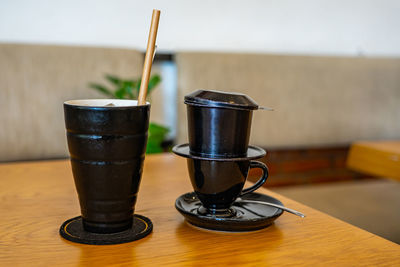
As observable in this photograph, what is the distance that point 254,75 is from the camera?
2.26 meters

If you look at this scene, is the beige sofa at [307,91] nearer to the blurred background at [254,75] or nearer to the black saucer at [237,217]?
the blurred background at [254,75]

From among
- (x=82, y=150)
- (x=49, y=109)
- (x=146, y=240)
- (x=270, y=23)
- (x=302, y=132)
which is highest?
(x=270, y=23)

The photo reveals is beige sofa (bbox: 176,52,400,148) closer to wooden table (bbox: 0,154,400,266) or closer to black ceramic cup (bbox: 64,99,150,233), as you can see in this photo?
wooden table (bbox: 0,154,400,266)

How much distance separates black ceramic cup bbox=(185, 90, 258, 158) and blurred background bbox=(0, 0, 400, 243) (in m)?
1.11

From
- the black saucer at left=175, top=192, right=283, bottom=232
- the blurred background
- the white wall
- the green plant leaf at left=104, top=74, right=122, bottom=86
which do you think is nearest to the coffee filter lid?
the black saucer at left=175, top=192, right=283, bottom=232

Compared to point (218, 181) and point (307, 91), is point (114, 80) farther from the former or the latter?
point (218, 181)

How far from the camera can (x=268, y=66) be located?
2275 mm

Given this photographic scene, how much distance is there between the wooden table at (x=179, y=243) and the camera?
19.5 inches

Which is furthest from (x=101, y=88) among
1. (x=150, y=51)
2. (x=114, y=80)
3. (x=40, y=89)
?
(x=150, y=51)

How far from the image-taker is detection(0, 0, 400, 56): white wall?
2.10 metres

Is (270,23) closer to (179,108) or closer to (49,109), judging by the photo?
(179,108)

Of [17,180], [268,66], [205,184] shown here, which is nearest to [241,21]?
[268,66]

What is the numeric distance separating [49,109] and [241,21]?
1.19 meters

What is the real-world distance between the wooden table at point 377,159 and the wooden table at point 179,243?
1176mm
